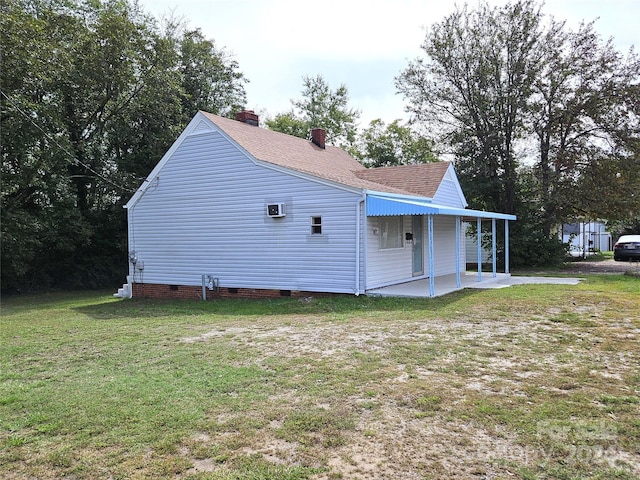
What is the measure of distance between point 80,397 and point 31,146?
15.7 m

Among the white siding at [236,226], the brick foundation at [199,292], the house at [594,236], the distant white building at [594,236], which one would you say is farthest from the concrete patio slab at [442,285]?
the distant white building at [594,236]

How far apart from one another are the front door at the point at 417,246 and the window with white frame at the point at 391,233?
4.08ft

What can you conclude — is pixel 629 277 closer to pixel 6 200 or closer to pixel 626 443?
pixel 626 443

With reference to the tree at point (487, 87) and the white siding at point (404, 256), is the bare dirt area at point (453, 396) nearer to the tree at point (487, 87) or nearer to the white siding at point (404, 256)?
the white siding at point (404, 256)

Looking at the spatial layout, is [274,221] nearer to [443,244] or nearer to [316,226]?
[316,226]

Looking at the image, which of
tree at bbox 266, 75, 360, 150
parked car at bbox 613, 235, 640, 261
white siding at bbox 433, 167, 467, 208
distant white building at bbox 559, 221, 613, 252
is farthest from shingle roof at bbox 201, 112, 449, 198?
distant white building at bbox 559, 221, 613, 252

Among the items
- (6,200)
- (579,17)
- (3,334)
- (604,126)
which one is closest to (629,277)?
(604,126)

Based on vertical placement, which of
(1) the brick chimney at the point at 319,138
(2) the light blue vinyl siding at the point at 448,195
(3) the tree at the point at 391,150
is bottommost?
(2) the light blue vinyl siding at the point at 448,195

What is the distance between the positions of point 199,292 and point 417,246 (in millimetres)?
7019

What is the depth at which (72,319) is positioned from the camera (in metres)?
10.4

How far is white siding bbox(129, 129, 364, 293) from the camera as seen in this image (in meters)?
11.8

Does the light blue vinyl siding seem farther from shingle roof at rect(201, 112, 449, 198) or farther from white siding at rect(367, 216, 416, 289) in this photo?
white siding at rect(367, 216, 416, 289)

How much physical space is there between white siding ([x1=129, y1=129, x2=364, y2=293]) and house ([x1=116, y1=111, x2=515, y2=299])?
3 centimetres

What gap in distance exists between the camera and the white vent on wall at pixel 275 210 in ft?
40.4
